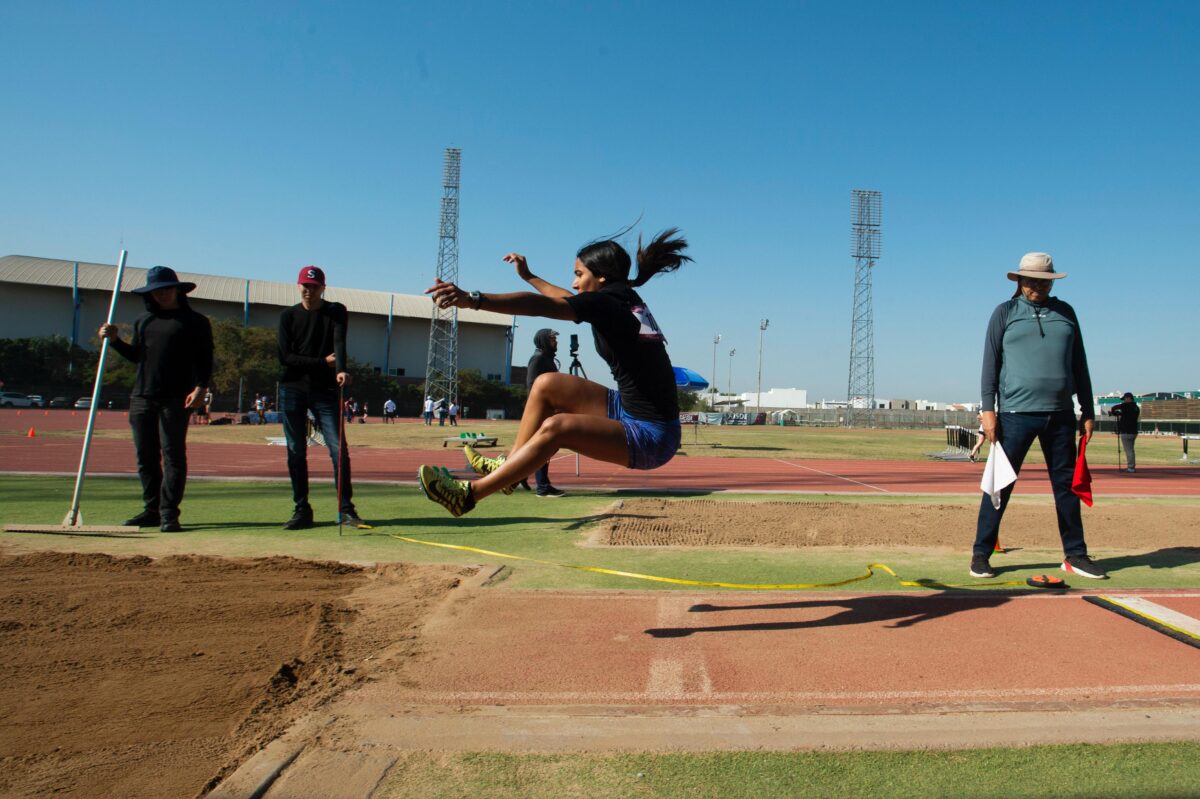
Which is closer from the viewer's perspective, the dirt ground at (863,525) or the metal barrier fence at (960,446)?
the dirt ground at (863,525)

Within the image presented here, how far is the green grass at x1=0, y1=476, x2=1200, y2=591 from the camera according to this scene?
5055mm

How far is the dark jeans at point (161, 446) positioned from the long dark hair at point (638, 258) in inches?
173

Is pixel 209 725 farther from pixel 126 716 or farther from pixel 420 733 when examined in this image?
pixel 420 733

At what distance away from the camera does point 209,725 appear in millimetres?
2648

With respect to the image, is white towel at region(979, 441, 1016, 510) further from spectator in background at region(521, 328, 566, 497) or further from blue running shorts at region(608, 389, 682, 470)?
spectator in background at region(521, 328, 566, 497)

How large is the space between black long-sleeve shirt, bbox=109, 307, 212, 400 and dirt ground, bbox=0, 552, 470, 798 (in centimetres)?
189

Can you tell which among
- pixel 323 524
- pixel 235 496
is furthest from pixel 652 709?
pixel 235 496

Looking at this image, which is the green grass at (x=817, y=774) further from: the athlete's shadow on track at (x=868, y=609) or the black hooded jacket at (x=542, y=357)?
the black hooded jacket at (x=542, y=357)

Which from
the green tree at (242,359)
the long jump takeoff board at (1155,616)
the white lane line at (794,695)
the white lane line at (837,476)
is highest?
the green tree at (242,359)

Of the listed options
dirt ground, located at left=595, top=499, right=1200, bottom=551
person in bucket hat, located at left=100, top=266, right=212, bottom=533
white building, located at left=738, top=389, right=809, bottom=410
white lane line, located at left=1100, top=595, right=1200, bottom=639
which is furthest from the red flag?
white building, located at left=738, top=389, right=809, bottom=410

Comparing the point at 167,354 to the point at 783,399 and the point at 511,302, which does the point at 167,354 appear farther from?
the point at 783,399

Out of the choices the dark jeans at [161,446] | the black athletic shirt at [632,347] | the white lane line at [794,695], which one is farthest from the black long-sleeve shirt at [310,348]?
the white lane line at [794,695]

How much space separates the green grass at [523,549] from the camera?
5055 millimetres

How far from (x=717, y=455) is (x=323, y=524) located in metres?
14.6
